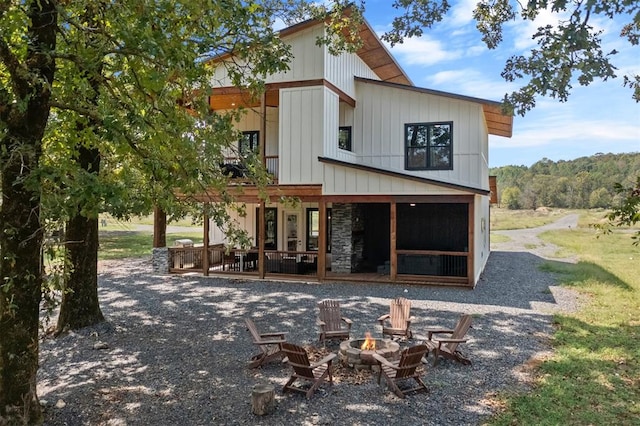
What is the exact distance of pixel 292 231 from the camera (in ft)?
60.7

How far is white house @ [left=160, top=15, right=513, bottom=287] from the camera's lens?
47.3 feet

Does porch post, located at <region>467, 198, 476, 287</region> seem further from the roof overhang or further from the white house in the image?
the roof overhang

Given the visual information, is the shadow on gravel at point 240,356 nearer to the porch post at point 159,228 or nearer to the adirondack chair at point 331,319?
the adirondack chair at point 331,319

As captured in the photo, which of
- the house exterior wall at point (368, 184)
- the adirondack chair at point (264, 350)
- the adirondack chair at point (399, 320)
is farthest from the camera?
the house exterior wall at point (368, 184)

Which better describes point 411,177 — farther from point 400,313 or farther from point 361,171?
point 400,313

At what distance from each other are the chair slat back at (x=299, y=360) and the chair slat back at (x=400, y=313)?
10.3 feet

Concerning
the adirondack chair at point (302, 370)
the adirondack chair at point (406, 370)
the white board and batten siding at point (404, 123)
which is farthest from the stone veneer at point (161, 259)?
the adirondack chair at point (406, 370)

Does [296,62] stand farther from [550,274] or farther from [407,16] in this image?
[550,274]

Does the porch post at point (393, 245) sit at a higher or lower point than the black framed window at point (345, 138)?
lower

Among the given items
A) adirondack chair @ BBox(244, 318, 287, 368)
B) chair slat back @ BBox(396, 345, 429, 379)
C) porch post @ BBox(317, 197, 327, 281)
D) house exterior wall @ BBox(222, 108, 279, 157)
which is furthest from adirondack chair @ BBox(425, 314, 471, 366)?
house exterior wall @ BBox(222, 108, 279, 157)

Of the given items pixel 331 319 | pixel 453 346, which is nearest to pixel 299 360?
pixel 331 319

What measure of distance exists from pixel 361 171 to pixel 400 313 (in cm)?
658

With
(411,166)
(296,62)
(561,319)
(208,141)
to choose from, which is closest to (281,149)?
(296,62)

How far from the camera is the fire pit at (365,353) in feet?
23.1
